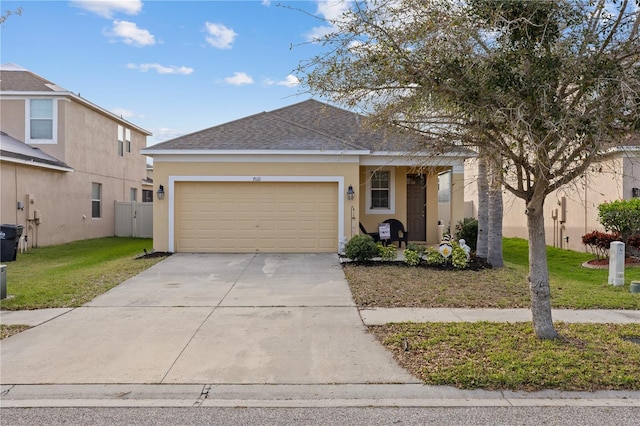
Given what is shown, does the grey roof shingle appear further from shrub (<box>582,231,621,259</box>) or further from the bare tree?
shrub (<box>582,231,621,259</box>)

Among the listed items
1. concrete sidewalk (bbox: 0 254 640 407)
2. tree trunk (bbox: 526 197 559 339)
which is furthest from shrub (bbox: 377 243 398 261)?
tree trunk (bbox: 526 197 559 339)

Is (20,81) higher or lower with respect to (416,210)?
higher

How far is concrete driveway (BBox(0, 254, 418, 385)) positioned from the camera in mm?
4863

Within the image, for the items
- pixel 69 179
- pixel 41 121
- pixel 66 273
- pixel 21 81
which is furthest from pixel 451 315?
pixel 21 81

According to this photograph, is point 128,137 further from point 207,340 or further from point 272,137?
point 207,340

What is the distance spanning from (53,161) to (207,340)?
15.0 meters

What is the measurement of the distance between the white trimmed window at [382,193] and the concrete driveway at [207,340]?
23.7 feet

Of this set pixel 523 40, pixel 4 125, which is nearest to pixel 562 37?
pixel 523 40

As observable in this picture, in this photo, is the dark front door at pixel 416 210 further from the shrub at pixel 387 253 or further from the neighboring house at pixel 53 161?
the neighboring house at pixel 53 161

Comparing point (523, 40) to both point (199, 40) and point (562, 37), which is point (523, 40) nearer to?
point (562, 37)

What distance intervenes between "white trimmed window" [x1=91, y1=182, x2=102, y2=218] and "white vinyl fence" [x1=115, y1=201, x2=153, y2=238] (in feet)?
4.03

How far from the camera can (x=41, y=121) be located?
18250 mm

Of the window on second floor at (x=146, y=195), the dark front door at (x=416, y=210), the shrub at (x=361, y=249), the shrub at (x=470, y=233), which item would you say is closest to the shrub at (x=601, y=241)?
the shrub at (x=470, y=233)

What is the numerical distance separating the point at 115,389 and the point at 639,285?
9146 mm
